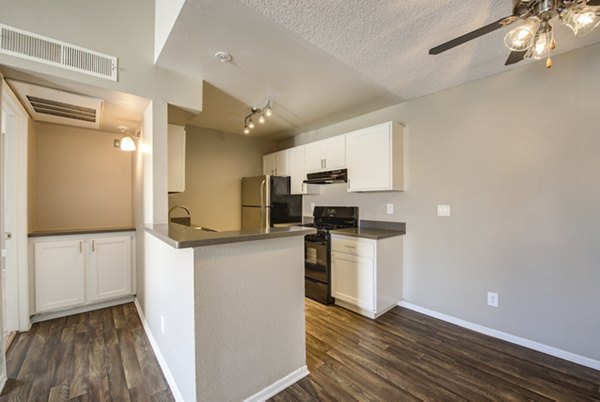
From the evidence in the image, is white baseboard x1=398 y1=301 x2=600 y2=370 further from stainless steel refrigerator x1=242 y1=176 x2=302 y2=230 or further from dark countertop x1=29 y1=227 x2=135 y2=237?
dark countertop x1=29 y1=227 x2=135 y2=237

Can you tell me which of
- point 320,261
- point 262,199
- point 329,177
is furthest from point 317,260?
point 262,199

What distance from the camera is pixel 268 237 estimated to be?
1.54 metres

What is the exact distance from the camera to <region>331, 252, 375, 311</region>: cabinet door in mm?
2695

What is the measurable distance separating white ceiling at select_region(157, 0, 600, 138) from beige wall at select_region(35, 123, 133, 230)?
65.6 inches

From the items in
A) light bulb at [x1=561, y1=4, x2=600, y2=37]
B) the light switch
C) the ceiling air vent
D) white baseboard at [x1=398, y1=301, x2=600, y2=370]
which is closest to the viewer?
light bulb at [x1=561, y1=4, x2=600, y2=37]

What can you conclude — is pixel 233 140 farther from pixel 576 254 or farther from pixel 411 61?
pixel 576 254

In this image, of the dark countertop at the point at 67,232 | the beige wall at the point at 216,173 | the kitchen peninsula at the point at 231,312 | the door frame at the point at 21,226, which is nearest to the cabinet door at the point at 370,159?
the kitchen peninsula at the point at 231,312

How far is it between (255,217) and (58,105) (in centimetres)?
263

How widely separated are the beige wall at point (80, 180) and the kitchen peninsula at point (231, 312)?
7.13 feet

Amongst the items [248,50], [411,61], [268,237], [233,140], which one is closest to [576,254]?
[411,61]

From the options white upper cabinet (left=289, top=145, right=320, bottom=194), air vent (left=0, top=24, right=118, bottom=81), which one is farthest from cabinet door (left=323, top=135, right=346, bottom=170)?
air vent (left=0, top=24, right=118, bottom=81)

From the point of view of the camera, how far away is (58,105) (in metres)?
2.42

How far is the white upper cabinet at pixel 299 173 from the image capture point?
156 inches

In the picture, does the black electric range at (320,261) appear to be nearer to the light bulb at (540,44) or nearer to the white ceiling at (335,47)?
the white ceiling at (335,47)
